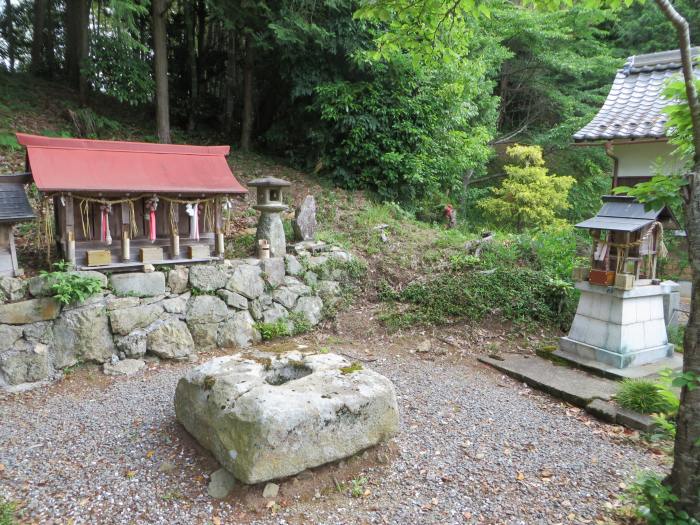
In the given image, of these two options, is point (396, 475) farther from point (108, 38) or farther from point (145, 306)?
point (108, 38)

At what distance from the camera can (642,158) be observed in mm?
9156

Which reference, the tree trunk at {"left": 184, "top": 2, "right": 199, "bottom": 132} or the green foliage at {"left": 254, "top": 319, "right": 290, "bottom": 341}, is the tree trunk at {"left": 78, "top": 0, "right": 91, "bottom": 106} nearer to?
the tree trunk at {"left": 184, "top": 2, "right": 199, "bottom": 132}

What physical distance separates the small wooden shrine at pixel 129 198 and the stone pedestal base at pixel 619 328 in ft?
20.0

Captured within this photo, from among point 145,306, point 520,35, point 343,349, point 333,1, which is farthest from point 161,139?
point 520,35

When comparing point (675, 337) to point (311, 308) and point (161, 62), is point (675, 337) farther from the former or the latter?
point (161, 62)

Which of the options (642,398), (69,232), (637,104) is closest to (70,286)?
(69,232)

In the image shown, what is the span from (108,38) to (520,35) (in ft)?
43.9

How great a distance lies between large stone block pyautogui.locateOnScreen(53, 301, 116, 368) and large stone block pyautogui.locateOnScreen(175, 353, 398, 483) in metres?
2.60

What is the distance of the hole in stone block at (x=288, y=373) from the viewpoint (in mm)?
5000

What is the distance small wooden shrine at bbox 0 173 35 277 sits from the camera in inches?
248

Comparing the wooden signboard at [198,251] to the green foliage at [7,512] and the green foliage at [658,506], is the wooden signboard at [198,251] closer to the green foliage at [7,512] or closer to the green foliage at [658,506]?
the green foliage at [7,512]

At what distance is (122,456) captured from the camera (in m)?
4.49

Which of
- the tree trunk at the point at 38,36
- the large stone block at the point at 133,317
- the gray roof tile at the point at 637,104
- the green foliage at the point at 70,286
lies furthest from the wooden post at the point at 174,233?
the tree trunk at the point at 38,36

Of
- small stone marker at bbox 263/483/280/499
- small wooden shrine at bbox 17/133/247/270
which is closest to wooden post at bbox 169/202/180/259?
small wooden shrine at bbox 17/133/247/270
